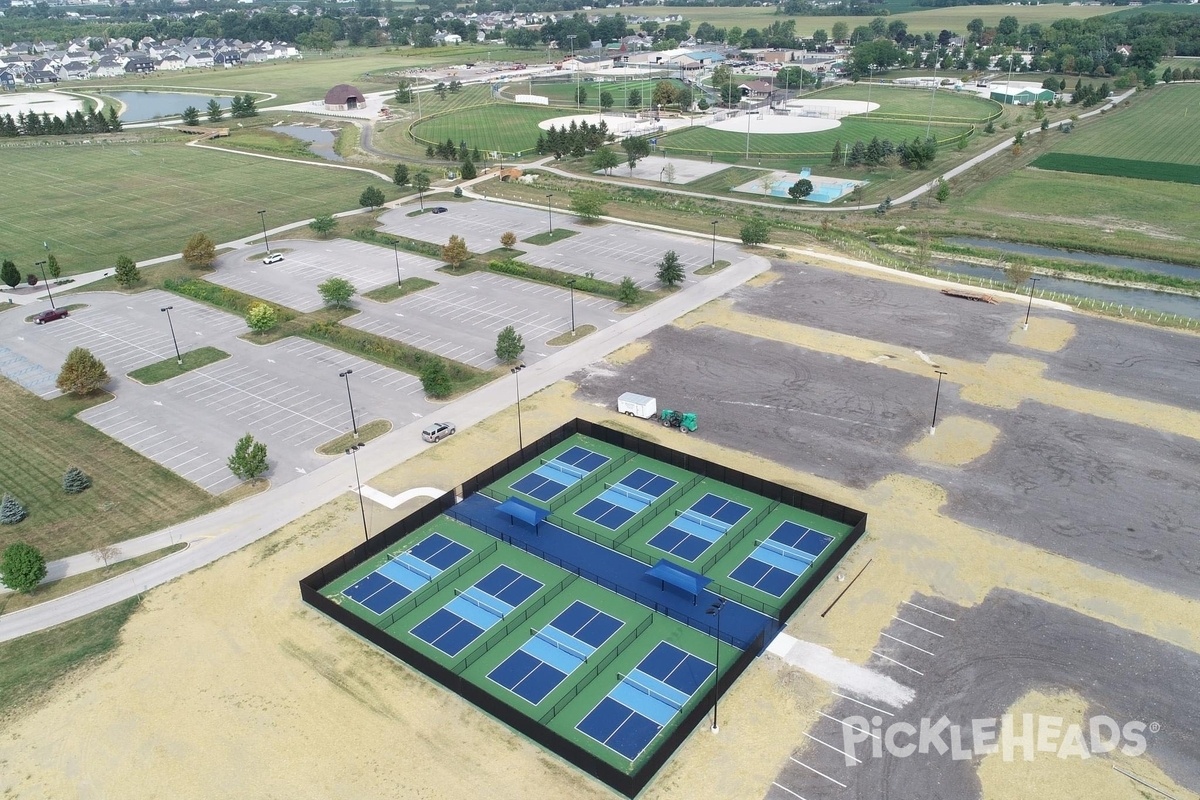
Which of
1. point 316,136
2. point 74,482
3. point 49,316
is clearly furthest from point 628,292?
point 316,136

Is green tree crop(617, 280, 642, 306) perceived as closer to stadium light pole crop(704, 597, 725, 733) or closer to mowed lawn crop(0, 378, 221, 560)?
mowed lawn crop(0, 378, 221, 560)

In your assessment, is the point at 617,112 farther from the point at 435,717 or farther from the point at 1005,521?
the point at 435,717

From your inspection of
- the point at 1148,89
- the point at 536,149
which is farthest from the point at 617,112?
the point at 1148,89

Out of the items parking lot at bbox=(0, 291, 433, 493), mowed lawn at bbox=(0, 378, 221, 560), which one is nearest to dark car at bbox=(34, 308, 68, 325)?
Answer: parking lot at bbox=(0, 291, 433, 493)

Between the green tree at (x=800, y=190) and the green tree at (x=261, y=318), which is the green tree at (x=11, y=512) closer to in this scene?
the green tree at (x=261, y=318)

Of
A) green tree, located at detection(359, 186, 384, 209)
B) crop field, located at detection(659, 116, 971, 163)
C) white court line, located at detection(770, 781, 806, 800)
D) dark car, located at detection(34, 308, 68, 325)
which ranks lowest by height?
white court line, located at detection(770, 781, 806, 800)

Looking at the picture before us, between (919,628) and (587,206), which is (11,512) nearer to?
(919,628)
